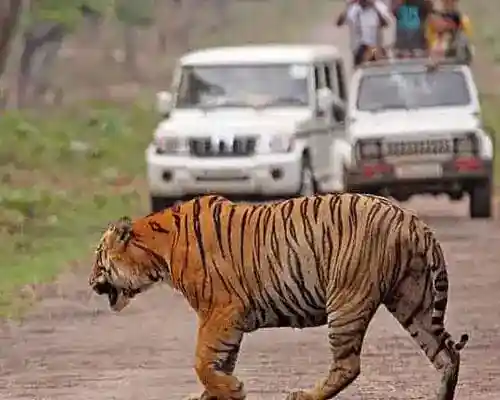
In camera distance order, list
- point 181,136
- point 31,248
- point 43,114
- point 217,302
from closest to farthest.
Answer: point 217,302, point 31,248, point 181,136, point 43,114

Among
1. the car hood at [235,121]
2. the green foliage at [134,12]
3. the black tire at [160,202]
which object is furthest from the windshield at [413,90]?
the green foliage at [134,12]

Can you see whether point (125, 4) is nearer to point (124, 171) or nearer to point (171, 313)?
point (124, 171)

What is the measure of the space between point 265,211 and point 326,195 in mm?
299

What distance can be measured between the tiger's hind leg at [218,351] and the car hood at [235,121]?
11219mm

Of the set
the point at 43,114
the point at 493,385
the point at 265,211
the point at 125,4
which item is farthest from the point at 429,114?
the point at 125,4

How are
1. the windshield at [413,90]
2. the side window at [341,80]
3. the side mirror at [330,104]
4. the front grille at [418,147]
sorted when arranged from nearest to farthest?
1. the front grille at [418,147]
2. the side mirror at [330,104]
3. the windshield at [413,90]
4. the side window at [341,80]

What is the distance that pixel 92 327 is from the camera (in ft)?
38.9

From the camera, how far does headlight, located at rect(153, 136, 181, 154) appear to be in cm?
1891

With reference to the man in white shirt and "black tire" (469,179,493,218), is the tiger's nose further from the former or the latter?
the man in white shirt

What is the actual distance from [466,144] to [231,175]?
8.94ft

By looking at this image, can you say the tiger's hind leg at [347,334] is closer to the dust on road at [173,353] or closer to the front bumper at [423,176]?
the dust on road at [173,353]

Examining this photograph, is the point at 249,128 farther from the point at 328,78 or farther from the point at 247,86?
the point at 328,78

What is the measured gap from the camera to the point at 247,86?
1942 centimetres

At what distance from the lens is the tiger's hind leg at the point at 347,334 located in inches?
289
